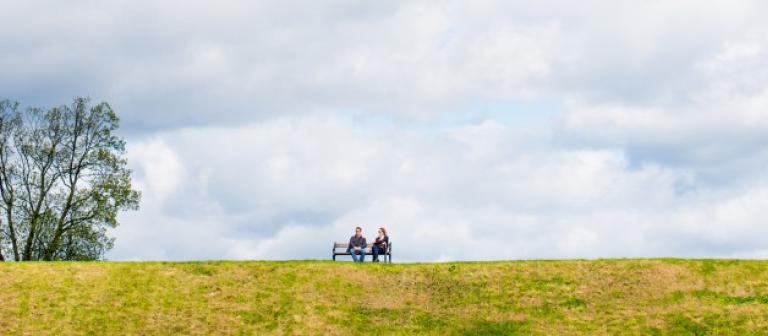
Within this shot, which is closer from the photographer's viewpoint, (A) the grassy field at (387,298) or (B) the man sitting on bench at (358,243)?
(A) the grassy field at (387,298)

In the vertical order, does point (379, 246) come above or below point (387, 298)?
above

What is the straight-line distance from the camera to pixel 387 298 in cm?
4162

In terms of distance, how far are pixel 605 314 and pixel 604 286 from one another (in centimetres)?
265

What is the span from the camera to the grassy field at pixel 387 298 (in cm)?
3891

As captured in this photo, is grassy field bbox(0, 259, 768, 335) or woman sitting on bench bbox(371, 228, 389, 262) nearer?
grassy field bbox(0, 259, 768, 335)

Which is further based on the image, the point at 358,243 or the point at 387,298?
the point at 358,243

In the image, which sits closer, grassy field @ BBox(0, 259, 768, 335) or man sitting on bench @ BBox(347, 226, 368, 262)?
grassy field @ BBox(0, 259, 768, 335)

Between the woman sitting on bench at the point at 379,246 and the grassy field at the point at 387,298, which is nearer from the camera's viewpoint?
the grassy field at the point at 387,298

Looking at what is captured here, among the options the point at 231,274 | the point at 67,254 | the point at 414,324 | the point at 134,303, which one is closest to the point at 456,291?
the point at 414,324

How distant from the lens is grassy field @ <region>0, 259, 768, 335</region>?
128ft

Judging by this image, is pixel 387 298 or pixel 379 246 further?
pixel 379 246

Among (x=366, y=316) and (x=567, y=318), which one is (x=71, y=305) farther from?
(x=567, y=318)

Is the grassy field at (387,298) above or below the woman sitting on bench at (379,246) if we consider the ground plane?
below

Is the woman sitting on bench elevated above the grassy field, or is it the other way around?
the woman sitting on bench
